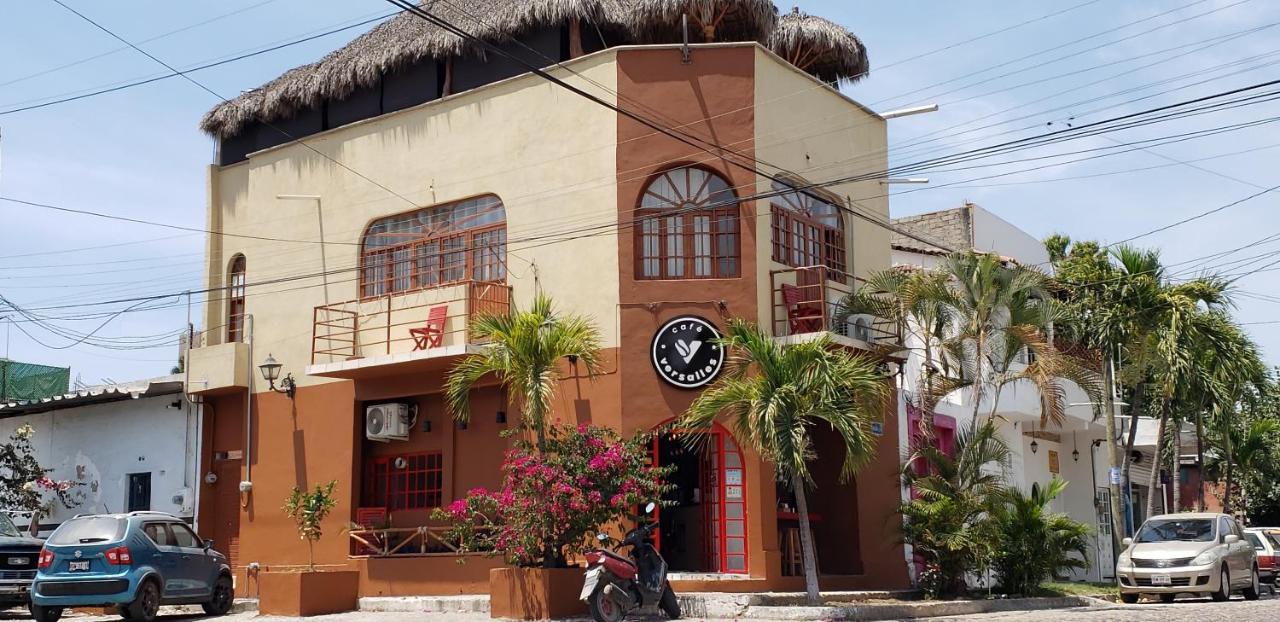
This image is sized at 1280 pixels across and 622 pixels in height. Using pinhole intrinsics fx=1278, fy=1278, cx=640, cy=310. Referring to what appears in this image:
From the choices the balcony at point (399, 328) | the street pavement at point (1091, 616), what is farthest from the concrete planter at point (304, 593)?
the balcony at point (399, 328)

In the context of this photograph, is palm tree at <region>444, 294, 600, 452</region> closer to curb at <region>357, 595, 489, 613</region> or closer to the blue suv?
curb at <region>357, 595, 489, 613</region>

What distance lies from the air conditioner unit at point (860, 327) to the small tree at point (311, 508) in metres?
9.10

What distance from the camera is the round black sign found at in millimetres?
19250

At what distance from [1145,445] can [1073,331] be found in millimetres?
9081

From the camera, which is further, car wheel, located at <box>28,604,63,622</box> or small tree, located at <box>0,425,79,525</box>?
small tree, located at <box>0,425,79,525</box>

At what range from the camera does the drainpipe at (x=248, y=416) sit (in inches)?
933

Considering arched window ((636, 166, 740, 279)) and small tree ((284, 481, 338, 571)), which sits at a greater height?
arched window ((636, 166, 740, 279))

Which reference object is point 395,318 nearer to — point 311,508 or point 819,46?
point 311,508

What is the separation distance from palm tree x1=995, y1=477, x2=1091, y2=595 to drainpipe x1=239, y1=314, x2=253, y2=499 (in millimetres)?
13399

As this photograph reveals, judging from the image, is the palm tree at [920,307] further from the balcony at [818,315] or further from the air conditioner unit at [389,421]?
the air conditioner unit at [389,421]

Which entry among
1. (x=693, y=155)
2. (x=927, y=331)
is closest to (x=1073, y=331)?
(x=927, y=331)

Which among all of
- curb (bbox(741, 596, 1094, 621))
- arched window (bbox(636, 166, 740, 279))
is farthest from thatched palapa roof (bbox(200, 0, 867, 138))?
curb (bbox(741, 596, 1094, 621))

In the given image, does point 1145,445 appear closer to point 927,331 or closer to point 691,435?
point 927,331

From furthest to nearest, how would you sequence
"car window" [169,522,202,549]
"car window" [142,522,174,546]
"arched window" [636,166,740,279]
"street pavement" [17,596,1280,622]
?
"arched window" [636,166,740,279] → "car window" [169,522,202,549] → "car window" [142,522,174,546] → "street pavement" [17,596,1280,622]
